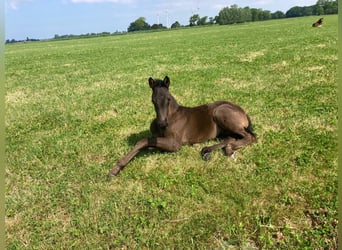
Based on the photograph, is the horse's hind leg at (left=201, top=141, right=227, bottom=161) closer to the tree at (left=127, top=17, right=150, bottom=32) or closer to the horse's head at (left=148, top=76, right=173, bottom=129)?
the horse's head at (left=148, top=76, right=173, bottom=129)

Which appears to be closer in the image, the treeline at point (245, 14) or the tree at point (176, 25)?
the treeline at point (245, 14)

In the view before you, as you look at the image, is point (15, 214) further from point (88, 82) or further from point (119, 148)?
point (88, 82)

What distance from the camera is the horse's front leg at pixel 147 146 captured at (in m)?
5.25

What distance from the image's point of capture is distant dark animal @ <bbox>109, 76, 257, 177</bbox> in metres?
5.39

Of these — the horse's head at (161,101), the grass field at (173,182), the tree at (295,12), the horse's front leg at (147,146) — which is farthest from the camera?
the tree at (295,12)

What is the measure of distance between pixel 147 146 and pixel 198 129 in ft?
3.02

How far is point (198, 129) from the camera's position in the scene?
19.1ft

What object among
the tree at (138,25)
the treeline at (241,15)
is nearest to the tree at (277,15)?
the treeline at (241,15)

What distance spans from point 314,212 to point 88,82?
35.8ft

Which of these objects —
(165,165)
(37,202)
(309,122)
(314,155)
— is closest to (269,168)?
(314,155)

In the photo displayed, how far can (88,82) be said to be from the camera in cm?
1345

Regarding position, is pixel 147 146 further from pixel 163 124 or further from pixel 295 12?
pixel 295 12

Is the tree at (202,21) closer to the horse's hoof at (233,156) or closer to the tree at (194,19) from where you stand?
the tree at (194,19)

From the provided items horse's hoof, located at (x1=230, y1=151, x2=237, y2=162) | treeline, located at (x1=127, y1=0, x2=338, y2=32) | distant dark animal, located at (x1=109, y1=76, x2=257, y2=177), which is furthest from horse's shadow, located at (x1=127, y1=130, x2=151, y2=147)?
treeline, located at (x1=127, y1=0, x2=338, y2=32)
